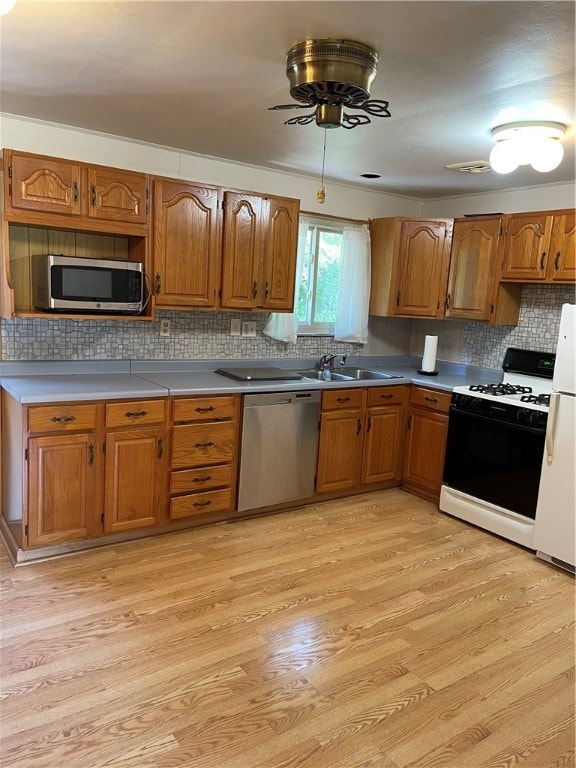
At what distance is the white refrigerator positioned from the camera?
3.13 meters

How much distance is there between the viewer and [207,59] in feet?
6.97

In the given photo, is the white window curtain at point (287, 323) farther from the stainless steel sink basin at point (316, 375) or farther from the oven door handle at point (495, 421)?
the oven door handle at point (495, 421)

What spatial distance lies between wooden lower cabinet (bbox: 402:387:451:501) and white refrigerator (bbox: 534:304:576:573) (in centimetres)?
87

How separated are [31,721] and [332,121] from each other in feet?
7.95

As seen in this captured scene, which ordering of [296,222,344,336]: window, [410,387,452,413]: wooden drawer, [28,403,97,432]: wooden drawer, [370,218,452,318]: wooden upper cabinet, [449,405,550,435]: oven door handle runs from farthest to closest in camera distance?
[296,222,344,336]: window < [370,218,452,318]: wooden upper cabinet < [410,387,452,413]: wooden drawer < [449,405,550,435]: oven door handle < [28,403,97,432]: wooden drawer

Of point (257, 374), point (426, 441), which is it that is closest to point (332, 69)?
point (257, 374)

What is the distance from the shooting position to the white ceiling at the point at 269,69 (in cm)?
175

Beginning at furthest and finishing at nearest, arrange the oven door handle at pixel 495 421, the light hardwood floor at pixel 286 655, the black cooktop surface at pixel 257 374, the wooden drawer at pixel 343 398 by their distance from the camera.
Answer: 1. the wooden drawer at pixel 343 398
2. the black cooktop surface at pixel 257 374
3. the oven door handle at pixel 495 421
4. the light hardwood floor at pixel 286 655

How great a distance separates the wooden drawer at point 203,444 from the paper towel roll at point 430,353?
1.87 meters

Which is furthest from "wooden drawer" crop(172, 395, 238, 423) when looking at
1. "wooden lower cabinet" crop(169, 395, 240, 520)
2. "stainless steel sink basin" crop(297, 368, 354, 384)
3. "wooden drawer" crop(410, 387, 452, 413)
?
"wooden drawer" crop(410, 387, 452, 413)

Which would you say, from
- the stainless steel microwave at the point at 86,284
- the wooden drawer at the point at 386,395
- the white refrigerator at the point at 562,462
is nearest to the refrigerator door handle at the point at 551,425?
the white refrigerator at the point at 562,462

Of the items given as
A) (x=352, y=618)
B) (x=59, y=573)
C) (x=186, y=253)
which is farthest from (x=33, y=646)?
(x=186, y=253)

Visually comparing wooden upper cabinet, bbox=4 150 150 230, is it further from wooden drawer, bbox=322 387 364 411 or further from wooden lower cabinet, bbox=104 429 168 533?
wooden drawer, bbox=322 387 364 411

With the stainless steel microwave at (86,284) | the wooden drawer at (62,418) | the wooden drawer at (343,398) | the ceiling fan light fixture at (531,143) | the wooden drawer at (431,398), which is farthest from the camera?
the wooden drawer at (431,398)
